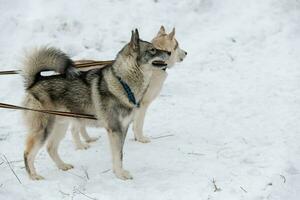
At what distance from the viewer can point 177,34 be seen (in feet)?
29.3

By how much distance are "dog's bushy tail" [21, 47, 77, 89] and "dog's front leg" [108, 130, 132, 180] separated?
86 cm

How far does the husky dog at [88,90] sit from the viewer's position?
15.8 feet

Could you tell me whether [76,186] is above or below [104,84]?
below

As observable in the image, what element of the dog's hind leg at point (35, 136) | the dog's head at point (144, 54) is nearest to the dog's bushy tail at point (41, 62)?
the dog's hind leg at point (35, 136)

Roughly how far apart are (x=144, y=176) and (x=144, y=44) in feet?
4.59

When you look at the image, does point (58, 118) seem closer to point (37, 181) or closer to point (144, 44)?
point (37, 181)

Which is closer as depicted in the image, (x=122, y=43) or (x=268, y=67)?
(x=268, y=67)

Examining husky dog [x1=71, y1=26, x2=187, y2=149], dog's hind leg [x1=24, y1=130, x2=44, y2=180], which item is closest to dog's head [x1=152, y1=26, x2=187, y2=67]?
husky dog [x1=71, y1=26, x2=187, y2=149]

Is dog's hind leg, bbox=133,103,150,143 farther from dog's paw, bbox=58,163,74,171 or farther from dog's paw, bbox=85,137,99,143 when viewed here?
dog's paw, bbox=58,163,74,171

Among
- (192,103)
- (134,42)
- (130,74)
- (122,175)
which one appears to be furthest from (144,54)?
(192,103)

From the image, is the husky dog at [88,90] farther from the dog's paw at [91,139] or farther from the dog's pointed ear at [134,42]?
the dog's paw at [91,139]

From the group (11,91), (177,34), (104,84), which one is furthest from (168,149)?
(177,34)

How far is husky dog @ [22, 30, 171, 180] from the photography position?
480 cm

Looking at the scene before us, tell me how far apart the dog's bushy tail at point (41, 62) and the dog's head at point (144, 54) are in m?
0.65
